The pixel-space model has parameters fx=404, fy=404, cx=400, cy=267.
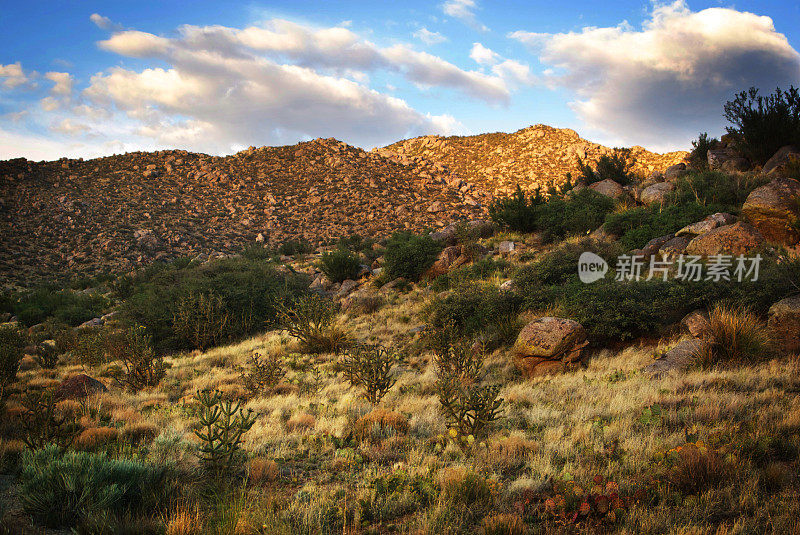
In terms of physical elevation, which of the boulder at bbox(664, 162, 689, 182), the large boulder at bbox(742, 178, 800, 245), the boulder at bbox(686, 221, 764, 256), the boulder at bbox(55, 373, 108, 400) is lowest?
the boulder at bbox(55, 373, 108, 400)

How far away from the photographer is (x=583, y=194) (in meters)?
20.2

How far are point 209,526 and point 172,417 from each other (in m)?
4.26

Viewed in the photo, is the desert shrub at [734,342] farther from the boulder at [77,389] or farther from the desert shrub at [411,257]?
the desert shrub at [411,257]

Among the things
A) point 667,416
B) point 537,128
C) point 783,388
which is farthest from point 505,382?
point 537,128

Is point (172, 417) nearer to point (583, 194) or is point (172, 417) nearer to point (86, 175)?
point (583, 194)

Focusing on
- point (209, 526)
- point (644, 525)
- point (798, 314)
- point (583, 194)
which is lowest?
point (209, 526)

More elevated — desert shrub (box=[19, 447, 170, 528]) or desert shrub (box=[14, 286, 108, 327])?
desert shrub (box=[19, 447, 170, 528])

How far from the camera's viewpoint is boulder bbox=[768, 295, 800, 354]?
735 centimetres

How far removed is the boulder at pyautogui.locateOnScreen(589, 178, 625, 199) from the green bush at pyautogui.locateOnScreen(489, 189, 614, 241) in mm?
1294

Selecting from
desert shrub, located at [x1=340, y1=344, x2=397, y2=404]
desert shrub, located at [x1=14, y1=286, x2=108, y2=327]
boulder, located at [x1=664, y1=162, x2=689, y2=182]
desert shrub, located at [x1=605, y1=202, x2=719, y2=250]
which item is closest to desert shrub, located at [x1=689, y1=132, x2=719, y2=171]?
boulder, located at [x1=664, y1=162, x2=689, y2=182]

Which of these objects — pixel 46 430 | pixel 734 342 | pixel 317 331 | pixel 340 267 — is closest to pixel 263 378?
pixel 317 331

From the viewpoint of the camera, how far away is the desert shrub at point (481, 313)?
11086 mm

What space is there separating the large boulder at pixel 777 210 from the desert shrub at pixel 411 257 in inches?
449

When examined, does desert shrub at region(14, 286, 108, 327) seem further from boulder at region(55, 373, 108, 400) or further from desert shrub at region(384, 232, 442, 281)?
desert shrub at region(384, 232, 442, 281)
